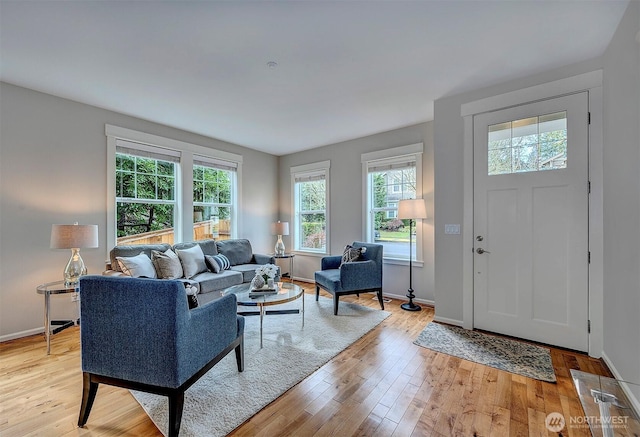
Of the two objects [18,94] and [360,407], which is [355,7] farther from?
[18,94]

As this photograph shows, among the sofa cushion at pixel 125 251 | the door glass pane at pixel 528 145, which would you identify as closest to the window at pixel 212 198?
the sofa cushion at pixel 125 251

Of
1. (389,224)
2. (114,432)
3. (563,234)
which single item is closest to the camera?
(114,432)

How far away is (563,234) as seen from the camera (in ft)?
8.38

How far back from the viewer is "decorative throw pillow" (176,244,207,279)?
359 cm

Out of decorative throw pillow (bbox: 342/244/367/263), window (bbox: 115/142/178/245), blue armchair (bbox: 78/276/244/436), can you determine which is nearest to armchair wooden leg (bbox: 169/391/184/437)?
blue armchair (bbox: 78/276/244/436)

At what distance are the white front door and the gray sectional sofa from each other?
300 cm

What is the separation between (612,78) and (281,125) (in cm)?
336

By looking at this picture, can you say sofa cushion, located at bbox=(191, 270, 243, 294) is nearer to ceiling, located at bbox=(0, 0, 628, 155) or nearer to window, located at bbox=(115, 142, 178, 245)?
window, located at bbox=(115, 142, 178, 245)

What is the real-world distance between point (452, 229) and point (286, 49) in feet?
8.12

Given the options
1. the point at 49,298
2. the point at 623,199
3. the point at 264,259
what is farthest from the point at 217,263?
the point at 623,199

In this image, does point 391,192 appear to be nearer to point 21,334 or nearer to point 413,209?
point 413,209

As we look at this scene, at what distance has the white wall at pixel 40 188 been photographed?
2770mm

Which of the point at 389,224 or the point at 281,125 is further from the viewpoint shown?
the point at 389,224

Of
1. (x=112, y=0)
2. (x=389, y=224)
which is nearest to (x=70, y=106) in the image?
(x=112, y=0)
